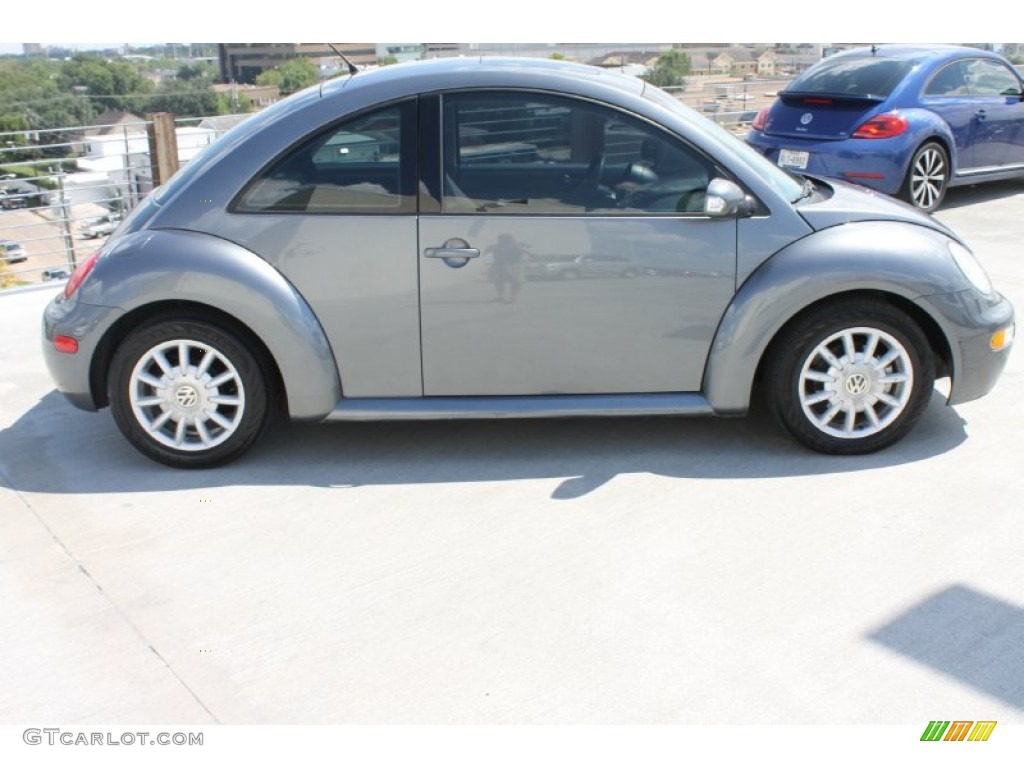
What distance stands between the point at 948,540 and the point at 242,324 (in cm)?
288

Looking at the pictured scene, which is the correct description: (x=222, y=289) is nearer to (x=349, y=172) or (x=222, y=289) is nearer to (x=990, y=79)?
(x=349, y=172)

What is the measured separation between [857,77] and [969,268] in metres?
5.37

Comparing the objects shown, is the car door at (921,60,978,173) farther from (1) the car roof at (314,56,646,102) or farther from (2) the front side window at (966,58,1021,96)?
(1) the car roof at (314,56,646,102)

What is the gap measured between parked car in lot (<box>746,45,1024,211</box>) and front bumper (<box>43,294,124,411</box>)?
20.9 ft

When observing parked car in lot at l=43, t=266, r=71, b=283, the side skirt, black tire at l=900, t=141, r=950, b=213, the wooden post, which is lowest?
parked car in lot at l=43, t=266, r=71, b=283

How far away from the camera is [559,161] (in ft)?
14.7

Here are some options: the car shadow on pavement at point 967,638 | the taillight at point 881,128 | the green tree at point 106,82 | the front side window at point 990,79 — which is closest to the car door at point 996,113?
the front side window at point 990,79

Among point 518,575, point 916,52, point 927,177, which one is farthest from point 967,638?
point 916,52

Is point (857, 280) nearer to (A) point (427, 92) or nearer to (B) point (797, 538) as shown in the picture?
(B) point (797, 538)

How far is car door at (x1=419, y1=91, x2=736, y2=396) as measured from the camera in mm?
4398

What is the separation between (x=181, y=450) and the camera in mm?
4582

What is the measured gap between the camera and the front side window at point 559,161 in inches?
174

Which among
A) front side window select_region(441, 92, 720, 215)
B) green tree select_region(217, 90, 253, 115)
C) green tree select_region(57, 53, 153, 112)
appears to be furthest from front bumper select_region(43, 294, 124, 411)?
green tree select_region(57, 53, 153, 112)

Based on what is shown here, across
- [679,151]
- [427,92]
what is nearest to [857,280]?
[679,151]
